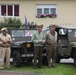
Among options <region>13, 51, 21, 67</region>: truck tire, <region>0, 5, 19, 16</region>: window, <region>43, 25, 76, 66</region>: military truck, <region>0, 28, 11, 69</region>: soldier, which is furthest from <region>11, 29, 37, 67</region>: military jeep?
<region>0, 5, 19, 16</region>: window

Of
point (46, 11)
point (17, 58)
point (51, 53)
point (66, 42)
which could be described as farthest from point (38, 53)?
point (46, 11)

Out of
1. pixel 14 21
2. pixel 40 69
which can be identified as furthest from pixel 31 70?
pixel 14 21

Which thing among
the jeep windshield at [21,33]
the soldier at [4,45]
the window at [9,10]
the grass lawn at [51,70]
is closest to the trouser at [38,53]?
the grass lawn at [51,70]

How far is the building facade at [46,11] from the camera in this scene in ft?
120

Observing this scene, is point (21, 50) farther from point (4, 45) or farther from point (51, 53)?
point (51, 53)

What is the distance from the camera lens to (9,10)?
3762 cm

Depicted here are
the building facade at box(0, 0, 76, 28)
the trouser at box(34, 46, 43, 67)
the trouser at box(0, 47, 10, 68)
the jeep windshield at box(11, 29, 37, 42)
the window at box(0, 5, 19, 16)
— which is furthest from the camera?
the window at box(0, 5, 19, 16)

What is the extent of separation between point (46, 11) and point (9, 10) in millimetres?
3894

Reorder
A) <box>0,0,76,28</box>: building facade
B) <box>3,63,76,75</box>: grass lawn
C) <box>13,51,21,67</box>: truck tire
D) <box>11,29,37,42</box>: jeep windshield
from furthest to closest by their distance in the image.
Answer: <box>0,0,76,28</box>: building facade → <box>11,29,37,42</box>: jeep windshield → <box>13,51,21,67</box>: truck tire → <box>3,63,76,75</box>: grass lawn

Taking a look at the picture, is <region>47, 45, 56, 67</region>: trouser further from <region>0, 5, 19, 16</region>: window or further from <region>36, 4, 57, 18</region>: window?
<region>0, 5, 19, 16</region>: window

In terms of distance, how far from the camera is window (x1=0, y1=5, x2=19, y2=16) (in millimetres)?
37375

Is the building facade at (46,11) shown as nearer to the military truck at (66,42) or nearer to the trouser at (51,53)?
the military truck at (66,42)

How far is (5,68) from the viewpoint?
14570 millimetres

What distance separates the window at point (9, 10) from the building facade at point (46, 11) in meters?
0.39
